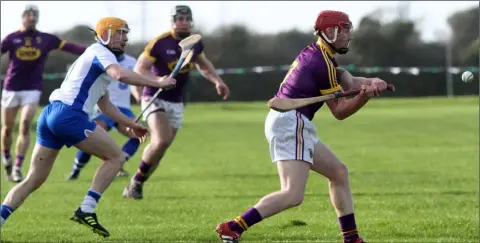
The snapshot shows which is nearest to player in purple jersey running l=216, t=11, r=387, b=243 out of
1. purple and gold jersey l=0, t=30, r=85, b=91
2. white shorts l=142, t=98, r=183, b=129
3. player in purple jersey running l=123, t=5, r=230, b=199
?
player in purple jersey running l=123, t=5, r=230, b=199

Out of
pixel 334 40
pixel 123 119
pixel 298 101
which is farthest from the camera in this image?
pixel 123 119

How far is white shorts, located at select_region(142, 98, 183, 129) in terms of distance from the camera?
39.3 ft

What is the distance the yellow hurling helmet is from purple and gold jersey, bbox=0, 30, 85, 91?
17.2 feet

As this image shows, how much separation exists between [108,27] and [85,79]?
0.53m

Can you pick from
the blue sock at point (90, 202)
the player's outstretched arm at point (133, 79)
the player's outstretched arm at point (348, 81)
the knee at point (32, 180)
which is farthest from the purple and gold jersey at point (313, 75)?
the knee at point (32, 180)

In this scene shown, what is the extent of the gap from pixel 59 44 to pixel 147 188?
258 centimetres

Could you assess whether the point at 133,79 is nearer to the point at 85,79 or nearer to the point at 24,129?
the point at 85,79

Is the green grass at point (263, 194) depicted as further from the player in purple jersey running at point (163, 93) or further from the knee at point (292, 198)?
the knee at point (292, 198)

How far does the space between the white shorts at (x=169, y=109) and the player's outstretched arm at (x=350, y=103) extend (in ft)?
14.2

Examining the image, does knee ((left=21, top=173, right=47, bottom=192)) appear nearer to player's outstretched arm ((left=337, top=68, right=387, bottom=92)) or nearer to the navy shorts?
the navy shorts

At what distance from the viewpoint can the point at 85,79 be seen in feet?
28.7

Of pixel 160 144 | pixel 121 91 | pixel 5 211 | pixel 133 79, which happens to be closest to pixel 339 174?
pixel 133 79

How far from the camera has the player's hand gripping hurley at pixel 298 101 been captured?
7521mm

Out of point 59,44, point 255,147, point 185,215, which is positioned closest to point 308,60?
point 185,215
